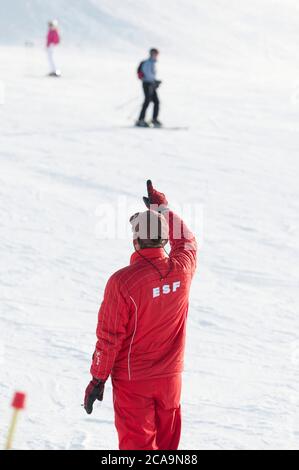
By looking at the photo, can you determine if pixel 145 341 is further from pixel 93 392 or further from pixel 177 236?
pixel 177 236

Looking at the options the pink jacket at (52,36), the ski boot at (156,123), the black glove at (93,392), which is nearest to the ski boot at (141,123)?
the ski boot at (156,123)

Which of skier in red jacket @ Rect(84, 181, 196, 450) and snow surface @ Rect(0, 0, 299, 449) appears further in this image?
snow surface @ Rect(0, 0, 299, 449)

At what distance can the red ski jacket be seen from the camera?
362 centimetres

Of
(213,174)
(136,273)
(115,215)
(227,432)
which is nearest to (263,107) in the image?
(213,174)

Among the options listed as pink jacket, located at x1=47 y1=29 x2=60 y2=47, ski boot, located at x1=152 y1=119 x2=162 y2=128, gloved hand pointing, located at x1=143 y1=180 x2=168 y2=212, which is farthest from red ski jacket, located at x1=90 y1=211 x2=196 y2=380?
pink jacket, located at x1=47 y1=29 x2=60 y2=47

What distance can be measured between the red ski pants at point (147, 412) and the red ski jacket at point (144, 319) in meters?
0.05

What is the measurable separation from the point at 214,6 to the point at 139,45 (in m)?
7.48

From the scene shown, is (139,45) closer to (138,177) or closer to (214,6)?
(214,6)

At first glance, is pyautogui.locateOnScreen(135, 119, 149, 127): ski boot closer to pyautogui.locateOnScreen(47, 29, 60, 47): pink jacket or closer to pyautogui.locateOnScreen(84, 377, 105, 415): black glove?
pyautogui.locateOnScreen(47, 29, 60, 47): pink jacket

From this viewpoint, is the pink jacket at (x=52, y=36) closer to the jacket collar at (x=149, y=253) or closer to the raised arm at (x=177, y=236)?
the raised arm at (x=177, y=236)

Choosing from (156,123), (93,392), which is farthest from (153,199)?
(156,123)

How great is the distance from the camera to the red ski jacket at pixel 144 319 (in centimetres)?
362

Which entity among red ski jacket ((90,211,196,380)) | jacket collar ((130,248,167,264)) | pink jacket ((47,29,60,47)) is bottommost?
red ski jacket ((90,211,196,380))

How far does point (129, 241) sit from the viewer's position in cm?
890
